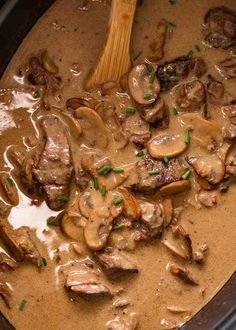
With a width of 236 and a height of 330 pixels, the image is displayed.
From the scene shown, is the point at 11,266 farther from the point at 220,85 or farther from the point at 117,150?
the point at 220,85

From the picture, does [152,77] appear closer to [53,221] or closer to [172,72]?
[172,72]

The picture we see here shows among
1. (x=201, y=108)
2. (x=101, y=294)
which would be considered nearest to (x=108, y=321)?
(x=101, y=294)

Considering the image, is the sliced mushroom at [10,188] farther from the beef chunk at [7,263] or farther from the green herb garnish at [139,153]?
the green herb garnish at [139,153]

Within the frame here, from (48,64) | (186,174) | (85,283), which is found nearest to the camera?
(85,283)

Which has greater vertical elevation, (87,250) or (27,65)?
(27,65)

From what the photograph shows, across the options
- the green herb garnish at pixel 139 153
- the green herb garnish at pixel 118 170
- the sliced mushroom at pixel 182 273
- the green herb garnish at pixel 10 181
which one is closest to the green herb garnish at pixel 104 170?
the green herb garnish at pixel 118 170

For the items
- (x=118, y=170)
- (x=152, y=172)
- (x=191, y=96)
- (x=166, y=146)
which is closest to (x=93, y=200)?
(x=118, y=170)
